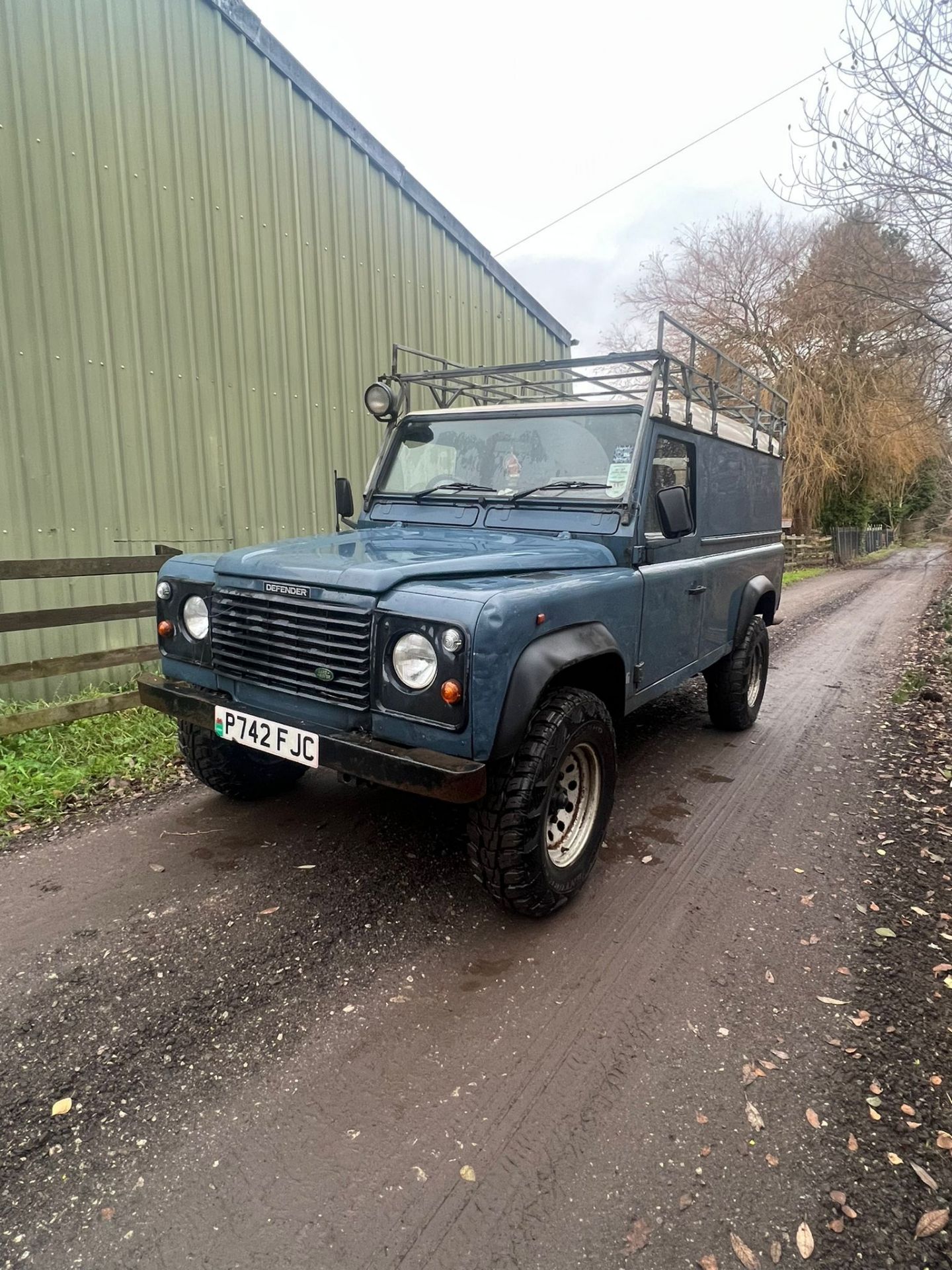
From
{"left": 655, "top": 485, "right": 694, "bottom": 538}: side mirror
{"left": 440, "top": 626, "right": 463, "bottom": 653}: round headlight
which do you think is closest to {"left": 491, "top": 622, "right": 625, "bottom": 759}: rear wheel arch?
{"left": 440, "top": 626, "right": 463, "bottom": 653}: round headlight

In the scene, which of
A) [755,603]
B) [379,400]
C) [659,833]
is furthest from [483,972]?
[755,603]

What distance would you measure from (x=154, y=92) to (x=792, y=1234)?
8.14 meters

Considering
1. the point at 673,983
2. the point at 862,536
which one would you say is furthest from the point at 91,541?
the point at 862,536

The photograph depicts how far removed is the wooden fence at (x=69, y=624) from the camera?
4.64 metres

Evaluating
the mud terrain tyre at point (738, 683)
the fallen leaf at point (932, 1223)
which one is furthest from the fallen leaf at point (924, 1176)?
the mud terrain tyre at point (738, 683)

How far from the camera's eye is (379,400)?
4.60 meters

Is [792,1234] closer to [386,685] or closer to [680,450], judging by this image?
[386,685]

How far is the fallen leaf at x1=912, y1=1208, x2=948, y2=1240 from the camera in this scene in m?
1.71

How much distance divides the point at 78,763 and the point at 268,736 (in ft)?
7.71

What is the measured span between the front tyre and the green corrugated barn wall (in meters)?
4.55

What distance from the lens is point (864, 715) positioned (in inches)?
240

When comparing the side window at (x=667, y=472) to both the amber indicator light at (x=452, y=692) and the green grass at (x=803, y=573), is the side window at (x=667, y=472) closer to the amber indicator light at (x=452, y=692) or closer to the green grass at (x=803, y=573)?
the amber indicator light at (x=452, y=692)

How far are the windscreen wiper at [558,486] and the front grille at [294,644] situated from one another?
4.81 ft

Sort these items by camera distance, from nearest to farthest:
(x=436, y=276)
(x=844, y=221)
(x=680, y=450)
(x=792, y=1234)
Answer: (x=792, y=1234)
(x=680, y=450)
(x=844, y=221)
(x=436, y=276)
